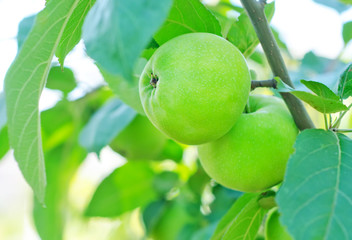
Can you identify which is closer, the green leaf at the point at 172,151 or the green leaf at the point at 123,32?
the green leaf at the point at 123,32

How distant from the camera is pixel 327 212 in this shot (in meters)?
0.50

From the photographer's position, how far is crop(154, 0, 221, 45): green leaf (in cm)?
68

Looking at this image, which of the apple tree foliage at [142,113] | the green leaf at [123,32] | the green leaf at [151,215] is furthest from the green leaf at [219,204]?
the green leaf at [123,32]

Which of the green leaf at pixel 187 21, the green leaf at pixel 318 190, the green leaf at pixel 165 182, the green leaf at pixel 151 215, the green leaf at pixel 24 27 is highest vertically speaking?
the green leaf at pixel 187 21

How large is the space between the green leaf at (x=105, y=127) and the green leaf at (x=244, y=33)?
422 mm

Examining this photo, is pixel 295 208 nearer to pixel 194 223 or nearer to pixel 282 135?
pixel 282 135

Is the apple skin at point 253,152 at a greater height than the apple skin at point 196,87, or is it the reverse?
the apple skin at point 196,87

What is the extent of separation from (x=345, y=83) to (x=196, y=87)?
0.28 meters

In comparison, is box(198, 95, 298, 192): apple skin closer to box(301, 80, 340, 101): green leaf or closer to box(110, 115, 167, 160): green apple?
box(301, 80, 340, 101): green leaf

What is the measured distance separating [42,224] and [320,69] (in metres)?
1.07

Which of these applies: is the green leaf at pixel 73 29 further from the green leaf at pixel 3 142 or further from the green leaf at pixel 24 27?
the green leaf at pixel 3 142

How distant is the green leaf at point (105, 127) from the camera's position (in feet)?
3.56

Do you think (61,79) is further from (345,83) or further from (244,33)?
(345,83)

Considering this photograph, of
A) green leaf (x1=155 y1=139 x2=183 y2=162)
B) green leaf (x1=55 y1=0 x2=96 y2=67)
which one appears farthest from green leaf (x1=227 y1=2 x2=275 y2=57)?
green leaf (x1=155 y1=139 x2=183 y2=162)
